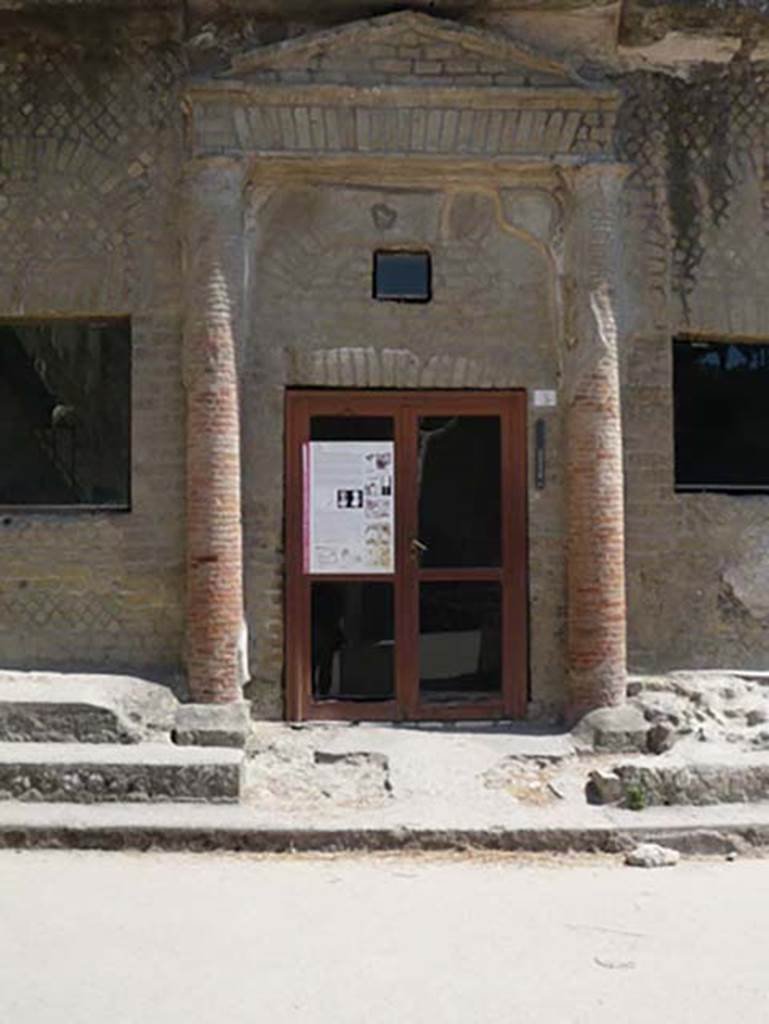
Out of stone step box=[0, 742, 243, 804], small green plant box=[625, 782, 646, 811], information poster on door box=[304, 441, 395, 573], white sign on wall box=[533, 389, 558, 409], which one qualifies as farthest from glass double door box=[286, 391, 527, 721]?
small green plant box=[625, 782, 646, 811]

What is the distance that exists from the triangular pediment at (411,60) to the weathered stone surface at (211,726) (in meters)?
4.47

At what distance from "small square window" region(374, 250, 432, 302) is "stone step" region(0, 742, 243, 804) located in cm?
365

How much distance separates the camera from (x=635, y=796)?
688cm

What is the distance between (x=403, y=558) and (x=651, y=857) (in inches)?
118

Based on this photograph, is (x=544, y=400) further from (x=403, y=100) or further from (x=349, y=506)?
(x=403, y=100)

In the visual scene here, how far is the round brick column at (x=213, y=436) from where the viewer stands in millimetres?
8047

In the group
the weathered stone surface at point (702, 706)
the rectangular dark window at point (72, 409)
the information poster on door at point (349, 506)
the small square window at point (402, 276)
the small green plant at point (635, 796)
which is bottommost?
the small green plant at point (635, 796)

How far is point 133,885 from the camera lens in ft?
18.7

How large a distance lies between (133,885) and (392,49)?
5.95 m

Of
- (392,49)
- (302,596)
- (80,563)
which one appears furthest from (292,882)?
(392,49)

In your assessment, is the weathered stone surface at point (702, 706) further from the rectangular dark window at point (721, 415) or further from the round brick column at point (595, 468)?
the rectangular dark window at point (721, 415)

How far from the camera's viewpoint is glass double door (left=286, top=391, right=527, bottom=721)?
8453mm

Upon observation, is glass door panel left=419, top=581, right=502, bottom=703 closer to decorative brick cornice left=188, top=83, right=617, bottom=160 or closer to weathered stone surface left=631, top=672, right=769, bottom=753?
weathered stone surface left=631, top=672, right=769, bottom=753

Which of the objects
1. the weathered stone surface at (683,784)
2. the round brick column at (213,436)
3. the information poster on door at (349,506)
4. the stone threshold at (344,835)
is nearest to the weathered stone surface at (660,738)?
the weathered stone surface at (683,784)
